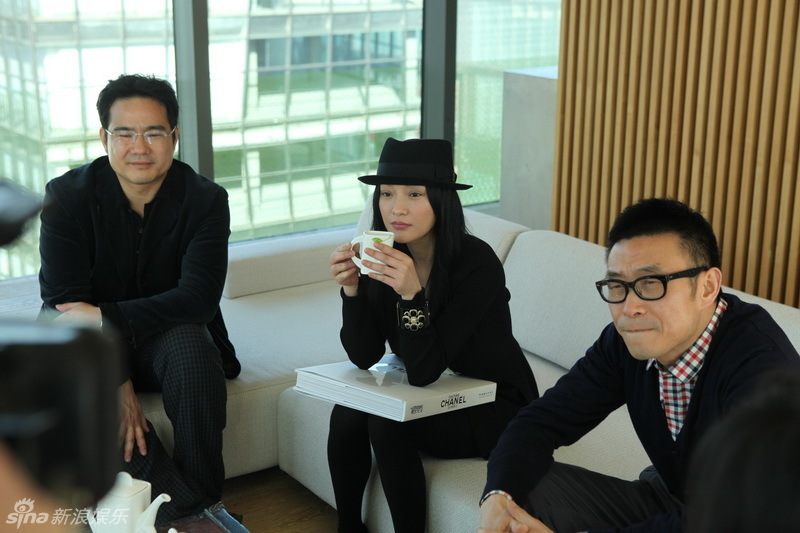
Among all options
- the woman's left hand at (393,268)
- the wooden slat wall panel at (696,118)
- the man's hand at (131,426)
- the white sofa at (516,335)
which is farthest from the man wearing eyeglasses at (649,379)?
the wooden slat wall panel at (696,118)

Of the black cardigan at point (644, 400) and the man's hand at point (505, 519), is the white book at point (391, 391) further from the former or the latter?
the man's hand at point (505, 519)

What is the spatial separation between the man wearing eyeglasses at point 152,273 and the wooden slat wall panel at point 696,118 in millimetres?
1599

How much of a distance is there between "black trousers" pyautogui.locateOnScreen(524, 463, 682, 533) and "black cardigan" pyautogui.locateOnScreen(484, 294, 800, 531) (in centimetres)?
4

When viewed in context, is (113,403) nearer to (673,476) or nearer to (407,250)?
(673,476)

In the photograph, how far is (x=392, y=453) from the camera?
231 centimetres

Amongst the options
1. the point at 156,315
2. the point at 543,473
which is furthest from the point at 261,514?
the point at 543,473

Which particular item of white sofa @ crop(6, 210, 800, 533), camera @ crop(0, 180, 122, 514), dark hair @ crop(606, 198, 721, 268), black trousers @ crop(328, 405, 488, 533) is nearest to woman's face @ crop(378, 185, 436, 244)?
black trousers @ crop(328, 405, 488, 533)

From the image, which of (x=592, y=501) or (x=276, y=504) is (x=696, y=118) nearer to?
(x=592, y=501)

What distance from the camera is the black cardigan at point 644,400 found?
Answer: 1792 mm

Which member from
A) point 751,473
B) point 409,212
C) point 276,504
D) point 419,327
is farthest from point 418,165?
point 751,473

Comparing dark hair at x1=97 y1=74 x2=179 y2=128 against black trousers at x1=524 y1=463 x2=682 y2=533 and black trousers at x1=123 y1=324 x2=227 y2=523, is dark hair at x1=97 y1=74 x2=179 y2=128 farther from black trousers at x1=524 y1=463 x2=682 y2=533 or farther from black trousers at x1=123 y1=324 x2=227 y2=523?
black trousers at x1=524 y1=463 x2=682 y2=533

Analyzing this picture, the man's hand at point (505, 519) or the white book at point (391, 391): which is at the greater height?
the white book at point (391, 391)

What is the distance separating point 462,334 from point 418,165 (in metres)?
0.46

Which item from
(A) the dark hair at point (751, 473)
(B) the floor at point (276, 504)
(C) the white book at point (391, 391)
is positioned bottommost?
(B) the floor at point (276, 504)
